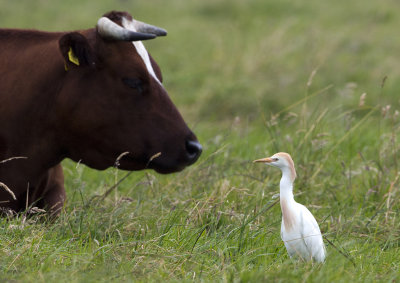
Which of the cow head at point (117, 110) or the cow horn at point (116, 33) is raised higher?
the cow horn at point (116, 33)

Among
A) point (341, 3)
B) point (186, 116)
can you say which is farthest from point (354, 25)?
point (186, 116)

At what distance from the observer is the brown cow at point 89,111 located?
395 centimetres

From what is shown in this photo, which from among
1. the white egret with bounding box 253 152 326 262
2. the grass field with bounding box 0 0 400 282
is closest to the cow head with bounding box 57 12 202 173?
the grass field with bounding box 0 0 400 282

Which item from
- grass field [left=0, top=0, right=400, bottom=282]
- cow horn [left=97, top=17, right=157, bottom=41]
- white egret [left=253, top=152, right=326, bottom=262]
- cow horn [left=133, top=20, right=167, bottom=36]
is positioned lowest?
grass field [left=0, top=0, right=400, bottom=282]

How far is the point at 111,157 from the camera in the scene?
160 inches

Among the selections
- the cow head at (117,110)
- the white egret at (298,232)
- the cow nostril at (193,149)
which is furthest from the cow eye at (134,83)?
the white egret at (298,232)

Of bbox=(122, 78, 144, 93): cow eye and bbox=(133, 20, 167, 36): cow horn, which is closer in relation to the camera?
bbox=(122, 78, 144, 93): cow eye

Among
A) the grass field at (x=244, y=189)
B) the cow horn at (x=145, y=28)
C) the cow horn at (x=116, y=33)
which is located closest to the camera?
the grass field at (x=244, y=189)

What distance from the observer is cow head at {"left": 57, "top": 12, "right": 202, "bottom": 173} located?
3.94m

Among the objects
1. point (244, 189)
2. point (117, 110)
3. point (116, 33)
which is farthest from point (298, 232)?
point (116, 33)

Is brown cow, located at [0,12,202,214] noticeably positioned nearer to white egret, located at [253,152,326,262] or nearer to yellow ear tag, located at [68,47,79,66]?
yellow ear tag, located at [68,47,79,66]

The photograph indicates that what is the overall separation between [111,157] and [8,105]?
1.95ft

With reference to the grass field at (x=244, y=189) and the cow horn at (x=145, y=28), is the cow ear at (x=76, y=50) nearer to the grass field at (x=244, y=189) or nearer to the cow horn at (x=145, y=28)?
the cow horn at (x=145, y=28)

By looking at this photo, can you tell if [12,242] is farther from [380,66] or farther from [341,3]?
[341,3]
